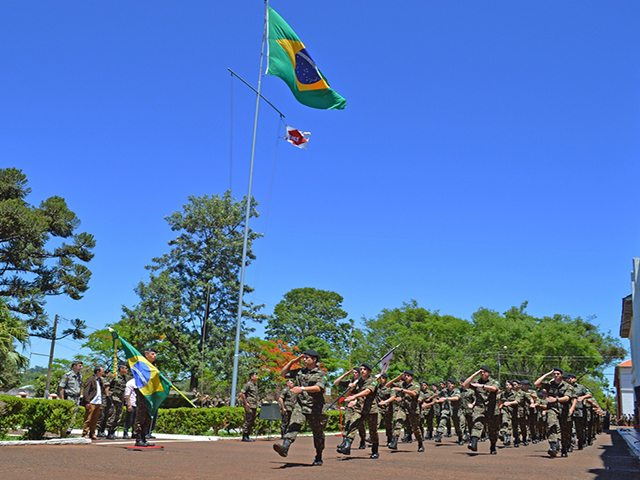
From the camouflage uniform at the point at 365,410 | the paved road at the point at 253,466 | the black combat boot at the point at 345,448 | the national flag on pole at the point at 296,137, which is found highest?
the national flag on pole at the point at 296,137

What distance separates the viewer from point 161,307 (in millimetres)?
34844

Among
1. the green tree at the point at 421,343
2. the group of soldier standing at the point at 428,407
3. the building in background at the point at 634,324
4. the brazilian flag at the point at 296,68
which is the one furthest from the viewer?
the green tree at the point at 421,343

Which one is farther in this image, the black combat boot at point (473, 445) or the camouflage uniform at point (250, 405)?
the camouflage uniform at point (250, 405)

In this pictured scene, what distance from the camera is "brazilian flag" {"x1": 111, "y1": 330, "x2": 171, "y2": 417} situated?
41.5 feet

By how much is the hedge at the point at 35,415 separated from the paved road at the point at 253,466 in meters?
1.29

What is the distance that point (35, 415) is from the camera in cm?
1363

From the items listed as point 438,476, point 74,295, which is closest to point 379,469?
point 438,476

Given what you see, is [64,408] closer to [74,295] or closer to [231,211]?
[231,211]

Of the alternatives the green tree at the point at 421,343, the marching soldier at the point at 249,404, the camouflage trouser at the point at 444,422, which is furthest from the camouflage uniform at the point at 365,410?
the green tree at the point at 421,343

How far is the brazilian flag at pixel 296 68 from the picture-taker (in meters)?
23.1

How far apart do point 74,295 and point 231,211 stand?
11.9m

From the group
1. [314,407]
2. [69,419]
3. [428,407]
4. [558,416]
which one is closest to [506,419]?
[428,407]

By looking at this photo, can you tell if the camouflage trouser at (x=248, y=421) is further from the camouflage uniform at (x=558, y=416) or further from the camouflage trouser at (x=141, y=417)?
the camouflage uniform at (x=558, y=416)

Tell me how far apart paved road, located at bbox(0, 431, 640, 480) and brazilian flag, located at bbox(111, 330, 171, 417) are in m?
1.06
